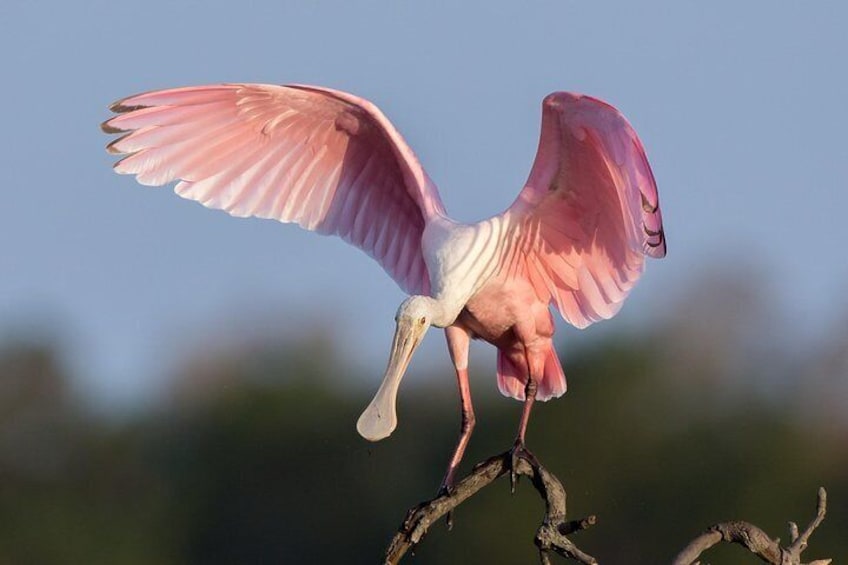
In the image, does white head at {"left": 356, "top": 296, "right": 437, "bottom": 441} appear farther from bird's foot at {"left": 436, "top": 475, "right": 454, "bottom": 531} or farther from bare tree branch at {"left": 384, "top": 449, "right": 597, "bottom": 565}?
bare tree branch at {"left": 384, "top": 449, "right": 597, "bottom": 565}

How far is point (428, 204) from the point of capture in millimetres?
11953

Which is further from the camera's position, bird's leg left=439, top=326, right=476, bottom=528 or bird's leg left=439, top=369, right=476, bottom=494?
bird's leg left=439, top=326, right=476, bottom=528

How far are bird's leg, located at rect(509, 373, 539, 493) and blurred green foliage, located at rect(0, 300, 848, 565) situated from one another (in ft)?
38.5

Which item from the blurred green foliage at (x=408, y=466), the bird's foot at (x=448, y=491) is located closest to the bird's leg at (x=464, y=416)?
the bird's foot at (x=448, y=491)

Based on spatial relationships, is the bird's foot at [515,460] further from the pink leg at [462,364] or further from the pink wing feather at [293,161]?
the pink wing feather at [293,161]

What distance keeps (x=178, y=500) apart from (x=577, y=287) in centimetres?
2017

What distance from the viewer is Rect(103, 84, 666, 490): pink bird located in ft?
36.7

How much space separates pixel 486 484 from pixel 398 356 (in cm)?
122

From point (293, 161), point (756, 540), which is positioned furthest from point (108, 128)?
point (756, 540)

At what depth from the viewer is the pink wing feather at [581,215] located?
11102mm

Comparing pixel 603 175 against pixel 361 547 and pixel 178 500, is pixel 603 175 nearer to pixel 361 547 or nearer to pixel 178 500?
pixel 361 547

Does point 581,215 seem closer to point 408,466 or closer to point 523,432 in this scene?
point 523,432

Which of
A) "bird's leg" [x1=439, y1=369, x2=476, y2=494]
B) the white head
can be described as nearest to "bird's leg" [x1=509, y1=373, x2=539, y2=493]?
"bird's leg" [x1=439, y1=369, x2=476, y2=494]

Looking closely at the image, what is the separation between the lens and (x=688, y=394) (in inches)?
1174
